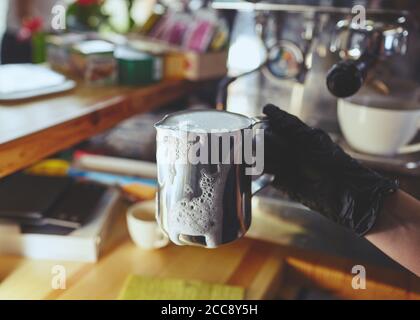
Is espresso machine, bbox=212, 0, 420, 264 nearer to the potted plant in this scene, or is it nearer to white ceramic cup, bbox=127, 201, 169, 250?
white ceramic cup, bbox=127, 201, 169, 250

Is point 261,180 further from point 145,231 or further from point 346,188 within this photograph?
point 145,231

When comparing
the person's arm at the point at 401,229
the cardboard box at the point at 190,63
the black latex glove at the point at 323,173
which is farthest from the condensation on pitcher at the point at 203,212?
the cardboard box at the point at 190,63

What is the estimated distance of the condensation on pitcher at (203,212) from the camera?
0.59 meters

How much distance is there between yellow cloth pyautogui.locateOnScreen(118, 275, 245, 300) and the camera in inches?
31.9

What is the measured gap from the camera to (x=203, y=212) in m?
0.59

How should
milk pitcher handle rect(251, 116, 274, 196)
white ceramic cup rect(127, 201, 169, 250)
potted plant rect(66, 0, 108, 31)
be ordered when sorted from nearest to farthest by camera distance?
milk pitcher handle rect(251, 116, 274, 196) → white ceramic cup rect(127, 201, 169, 250) → potted plant rect(66, 0, 108, 31)

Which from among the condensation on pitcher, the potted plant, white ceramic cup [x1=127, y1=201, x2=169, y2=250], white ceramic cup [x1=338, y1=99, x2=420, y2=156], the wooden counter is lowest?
the wooden counter

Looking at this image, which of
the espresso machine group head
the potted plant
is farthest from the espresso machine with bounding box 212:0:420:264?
the potted plant

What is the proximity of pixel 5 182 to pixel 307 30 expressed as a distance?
70 centimetres

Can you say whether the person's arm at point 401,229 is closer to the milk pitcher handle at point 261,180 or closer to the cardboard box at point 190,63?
the milk pitcher handle at point 261,180

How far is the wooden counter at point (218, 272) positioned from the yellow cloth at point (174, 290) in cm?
2

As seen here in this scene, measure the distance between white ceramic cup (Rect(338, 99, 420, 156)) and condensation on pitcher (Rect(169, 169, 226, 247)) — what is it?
1.19 ft

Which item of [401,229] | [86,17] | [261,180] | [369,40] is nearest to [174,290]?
[261,180]

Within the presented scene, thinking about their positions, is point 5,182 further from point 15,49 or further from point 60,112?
point 15,49
